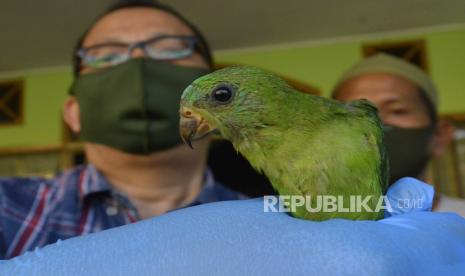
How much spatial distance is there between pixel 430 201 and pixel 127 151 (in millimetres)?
752

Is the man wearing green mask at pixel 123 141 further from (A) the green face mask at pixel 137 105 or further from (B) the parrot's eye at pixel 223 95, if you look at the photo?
(B) the parrot's eye at pixel 223 95

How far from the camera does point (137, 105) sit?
1226 mm

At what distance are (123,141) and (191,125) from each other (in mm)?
549

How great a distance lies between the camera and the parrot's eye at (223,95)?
71 cm

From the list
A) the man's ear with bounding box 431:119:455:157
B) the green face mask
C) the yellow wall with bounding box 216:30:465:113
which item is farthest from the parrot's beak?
the yellow wall with bounding box 216:30:465:113

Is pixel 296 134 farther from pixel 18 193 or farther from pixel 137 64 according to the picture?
pixel 18 193

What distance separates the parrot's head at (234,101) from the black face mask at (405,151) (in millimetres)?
603

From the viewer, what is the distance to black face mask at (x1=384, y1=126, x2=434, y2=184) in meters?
1.24

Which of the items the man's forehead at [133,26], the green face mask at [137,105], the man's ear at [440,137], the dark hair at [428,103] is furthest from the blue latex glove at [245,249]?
the man's ear at [440,137]

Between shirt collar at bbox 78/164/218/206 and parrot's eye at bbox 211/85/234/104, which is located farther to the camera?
shirt collar at bbox 78/164/218/206

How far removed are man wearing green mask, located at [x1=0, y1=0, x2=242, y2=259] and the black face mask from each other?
0.52m

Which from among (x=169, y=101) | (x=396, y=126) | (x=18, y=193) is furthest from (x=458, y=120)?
(x=18, y=193)

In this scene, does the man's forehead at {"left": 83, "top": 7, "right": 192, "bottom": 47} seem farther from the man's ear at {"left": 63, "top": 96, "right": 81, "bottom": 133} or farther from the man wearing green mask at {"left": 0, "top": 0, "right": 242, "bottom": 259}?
the man's ear at {"left": 63, "top": 96, "right": 81, "bottom": 133}

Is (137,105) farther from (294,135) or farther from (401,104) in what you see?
(401,104)
